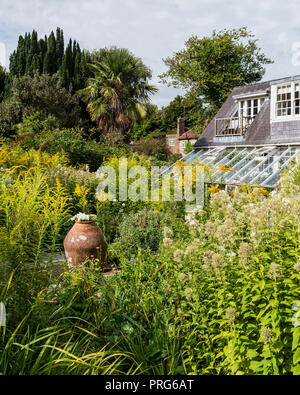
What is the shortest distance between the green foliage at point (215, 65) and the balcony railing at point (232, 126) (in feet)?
27.8

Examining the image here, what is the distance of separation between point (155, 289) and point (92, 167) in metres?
12.0

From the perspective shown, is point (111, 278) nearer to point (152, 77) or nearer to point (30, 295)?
point (30, 295)

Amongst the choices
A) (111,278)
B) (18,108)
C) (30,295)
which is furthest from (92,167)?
(30,295)

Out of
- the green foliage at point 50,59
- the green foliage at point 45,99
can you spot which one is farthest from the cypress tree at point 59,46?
the green foliage at point 45,99

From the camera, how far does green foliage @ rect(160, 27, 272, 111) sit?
86.2 ft

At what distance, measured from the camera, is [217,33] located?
26750mm

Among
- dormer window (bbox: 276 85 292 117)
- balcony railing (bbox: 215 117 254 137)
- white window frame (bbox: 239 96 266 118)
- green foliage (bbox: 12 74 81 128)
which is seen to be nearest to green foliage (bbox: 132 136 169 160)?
green foliage (bbox: 12 74 81 128)

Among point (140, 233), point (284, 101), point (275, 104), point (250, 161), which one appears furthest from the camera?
point (275, 104)

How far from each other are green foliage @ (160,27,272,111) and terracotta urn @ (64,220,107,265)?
928 inches

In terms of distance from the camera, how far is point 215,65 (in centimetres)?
2684

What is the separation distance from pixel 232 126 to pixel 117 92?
9210 mm

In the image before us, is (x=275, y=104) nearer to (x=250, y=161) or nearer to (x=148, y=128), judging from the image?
(x=250, y=161)

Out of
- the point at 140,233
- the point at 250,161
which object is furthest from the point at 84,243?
the point at 250,161

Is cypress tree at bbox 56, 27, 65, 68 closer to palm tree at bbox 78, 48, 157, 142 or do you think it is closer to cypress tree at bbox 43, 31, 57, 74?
cypress tree at bbox 43, 31, 57, 74
